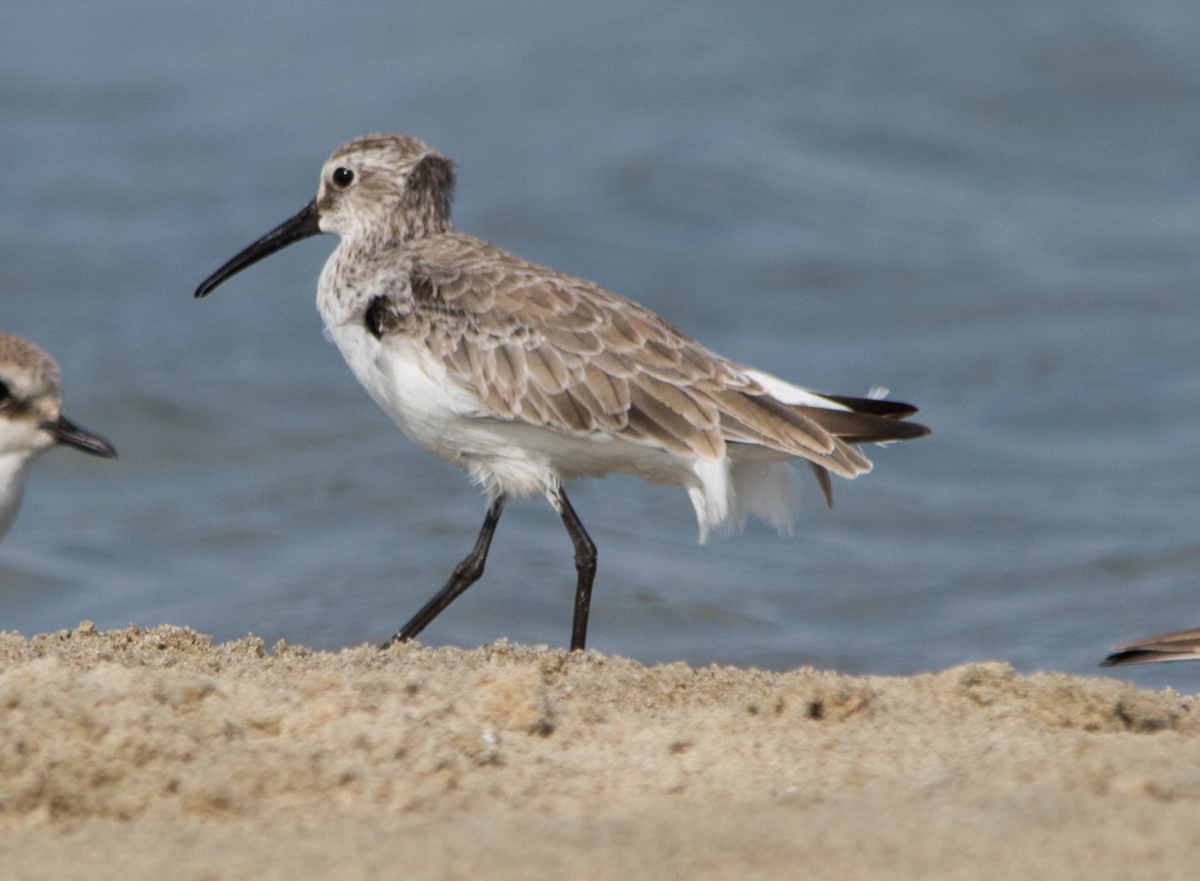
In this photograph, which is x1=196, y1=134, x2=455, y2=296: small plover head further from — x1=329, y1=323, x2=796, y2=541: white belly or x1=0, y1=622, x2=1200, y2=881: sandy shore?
x1=0, y1=622, x2=1200, y2=881: sandy shore

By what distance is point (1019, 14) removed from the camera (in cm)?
1964

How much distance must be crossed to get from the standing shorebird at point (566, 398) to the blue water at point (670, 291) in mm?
2164

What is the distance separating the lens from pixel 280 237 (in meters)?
7.68

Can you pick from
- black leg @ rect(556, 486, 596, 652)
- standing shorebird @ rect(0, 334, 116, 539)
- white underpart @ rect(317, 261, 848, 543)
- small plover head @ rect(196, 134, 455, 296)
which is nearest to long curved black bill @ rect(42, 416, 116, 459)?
standing shorebird @ rect(0, 334, 116, 539)

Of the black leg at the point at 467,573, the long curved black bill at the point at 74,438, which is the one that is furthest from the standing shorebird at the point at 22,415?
the black leg at the point at 467,573

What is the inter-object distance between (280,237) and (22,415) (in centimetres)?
201

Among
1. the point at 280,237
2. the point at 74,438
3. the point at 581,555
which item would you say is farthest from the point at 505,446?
the point at 280,237

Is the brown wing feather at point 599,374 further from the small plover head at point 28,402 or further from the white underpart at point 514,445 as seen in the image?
the small plover head at point 28,402

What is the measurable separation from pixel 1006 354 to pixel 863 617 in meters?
4.92

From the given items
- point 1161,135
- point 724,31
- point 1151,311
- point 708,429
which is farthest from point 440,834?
point 724,31

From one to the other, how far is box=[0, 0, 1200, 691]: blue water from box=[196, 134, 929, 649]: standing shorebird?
216cm

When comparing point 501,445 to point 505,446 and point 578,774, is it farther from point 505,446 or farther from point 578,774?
point 578,774

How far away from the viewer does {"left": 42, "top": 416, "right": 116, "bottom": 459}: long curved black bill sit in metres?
6.11

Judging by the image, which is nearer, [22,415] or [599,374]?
[22,415]
